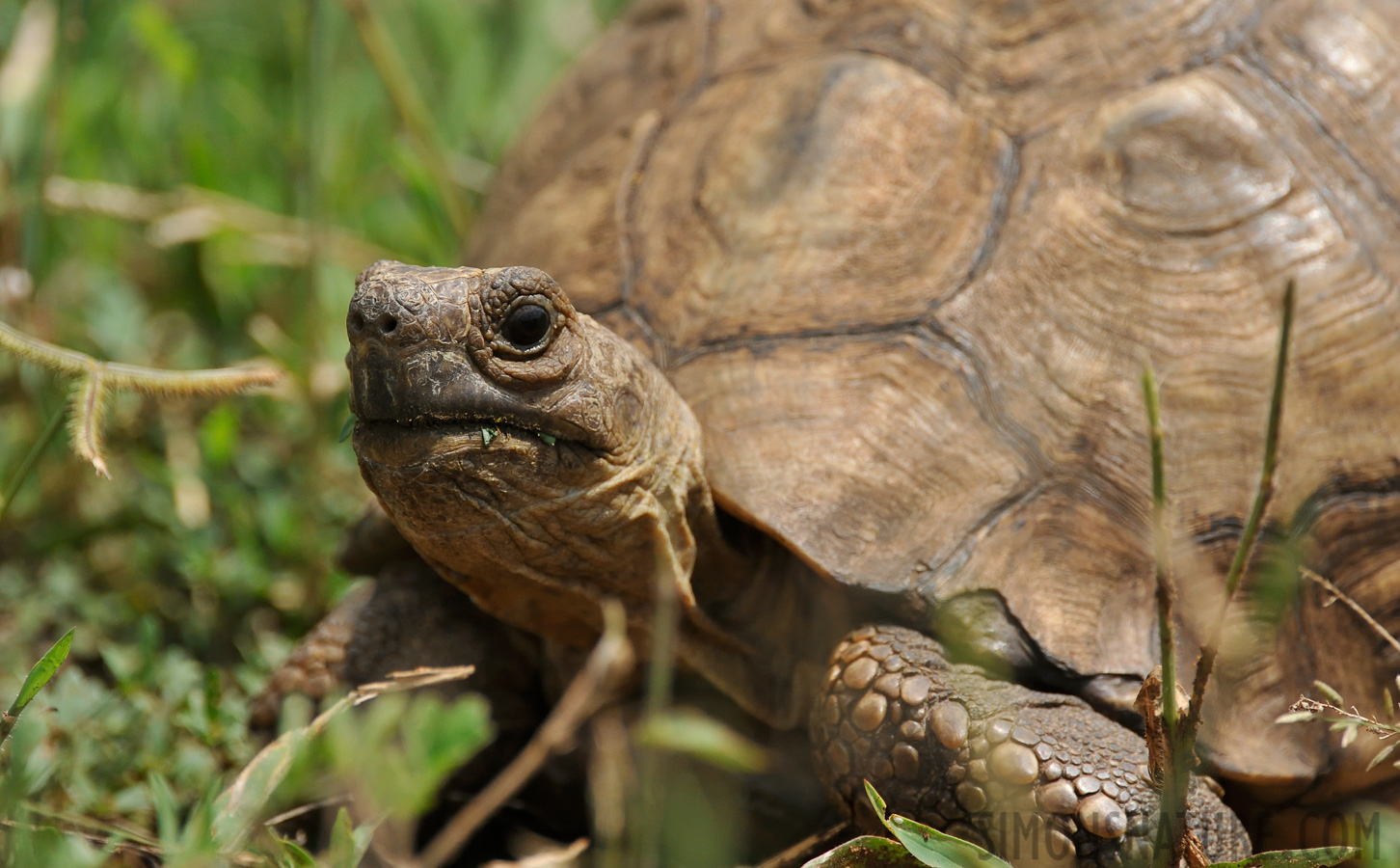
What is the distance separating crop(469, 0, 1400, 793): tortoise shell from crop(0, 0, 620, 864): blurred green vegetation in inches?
48.5

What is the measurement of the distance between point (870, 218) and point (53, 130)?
2.18m

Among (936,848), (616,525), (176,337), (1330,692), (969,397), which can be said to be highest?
(176,337)

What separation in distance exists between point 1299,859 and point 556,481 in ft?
4.36

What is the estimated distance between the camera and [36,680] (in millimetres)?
1955

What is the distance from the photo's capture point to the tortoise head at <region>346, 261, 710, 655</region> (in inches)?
85.4

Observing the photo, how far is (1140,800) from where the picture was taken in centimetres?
214

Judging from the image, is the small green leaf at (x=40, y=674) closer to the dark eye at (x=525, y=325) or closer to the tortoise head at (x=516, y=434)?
the tortoise head at (x=516, y=434)

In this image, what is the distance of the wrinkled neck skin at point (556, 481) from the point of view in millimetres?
2180

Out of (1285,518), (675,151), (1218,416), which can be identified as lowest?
(1285,518)

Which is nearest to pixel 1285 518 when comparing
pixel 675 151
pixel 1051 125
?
pixel 1051 125

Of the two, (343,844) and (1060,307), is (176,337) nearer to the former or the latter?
(343,844)

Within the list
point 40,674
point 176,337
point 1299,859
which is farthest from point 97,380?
point 1299,859

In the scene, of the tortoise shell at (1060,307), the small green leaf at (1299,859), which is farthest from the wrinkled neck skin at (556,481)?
the small green leaf at (1299,859)

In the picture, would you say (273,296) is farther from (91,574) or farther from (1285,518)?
(1285,518)
